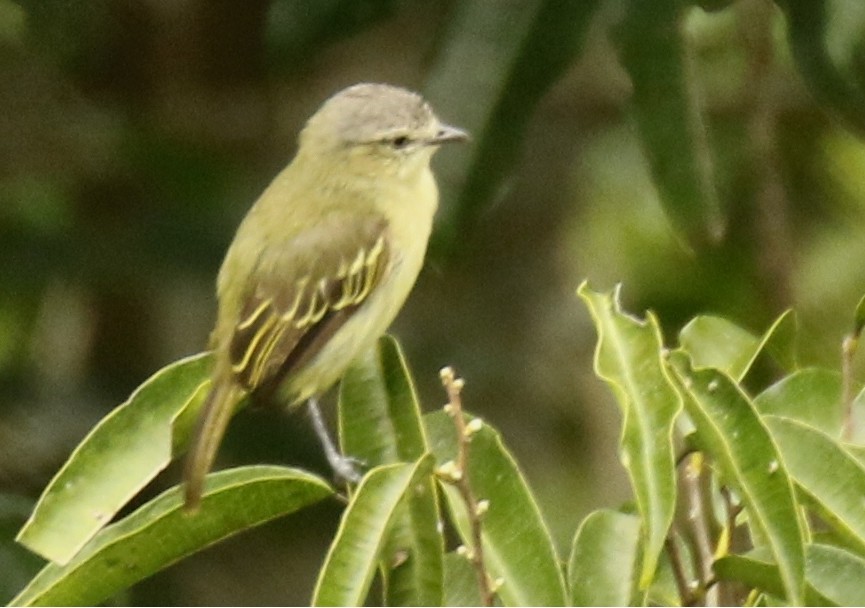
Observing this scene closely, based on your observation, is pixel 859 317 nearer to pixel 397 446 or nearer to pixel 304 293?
pixel 397 446

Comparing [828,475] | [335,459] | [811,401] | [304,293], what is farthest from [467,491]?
[304,293]

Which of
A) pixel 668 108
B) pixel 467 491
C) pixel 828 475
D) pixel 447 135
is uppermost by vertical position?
pixel 447 135

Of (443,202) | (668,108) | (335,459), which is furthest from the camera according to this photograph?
(335,459)

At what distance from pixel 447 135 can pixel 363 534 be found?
118 centimetres

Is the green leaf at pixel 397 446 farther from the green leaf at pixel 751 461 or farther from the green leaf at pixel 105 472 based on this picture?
the green leaf at pixel 751 461

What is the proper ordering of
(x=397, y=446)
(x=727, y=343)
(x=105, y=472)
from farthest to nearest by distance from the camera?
(x=727, y=343)
(x=397, y=446)
(x=105, y=472)

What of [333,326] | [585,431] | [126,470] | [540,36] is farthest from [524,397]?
[126,470]

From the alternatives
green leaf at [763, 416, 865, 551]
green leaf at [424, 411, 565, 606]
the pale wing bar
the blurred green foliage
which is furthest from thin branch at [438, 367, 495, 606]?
the pale wing bar

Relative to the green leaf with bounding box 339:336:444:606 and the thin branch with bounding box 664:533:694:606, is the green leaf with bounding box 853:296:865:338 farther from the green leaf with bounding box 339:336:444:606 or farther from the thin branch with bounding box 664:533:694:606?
the green leaf with bounding box 339:336:444:606

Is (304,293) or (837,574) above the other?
(304,293)

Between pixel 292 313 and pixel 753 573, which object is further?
pixel 292 313

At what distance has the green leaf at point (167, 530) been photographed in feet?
7.26

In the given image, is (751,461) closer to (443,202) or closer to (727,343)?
(727,343)

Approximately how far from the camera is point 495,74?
2.78 meters
